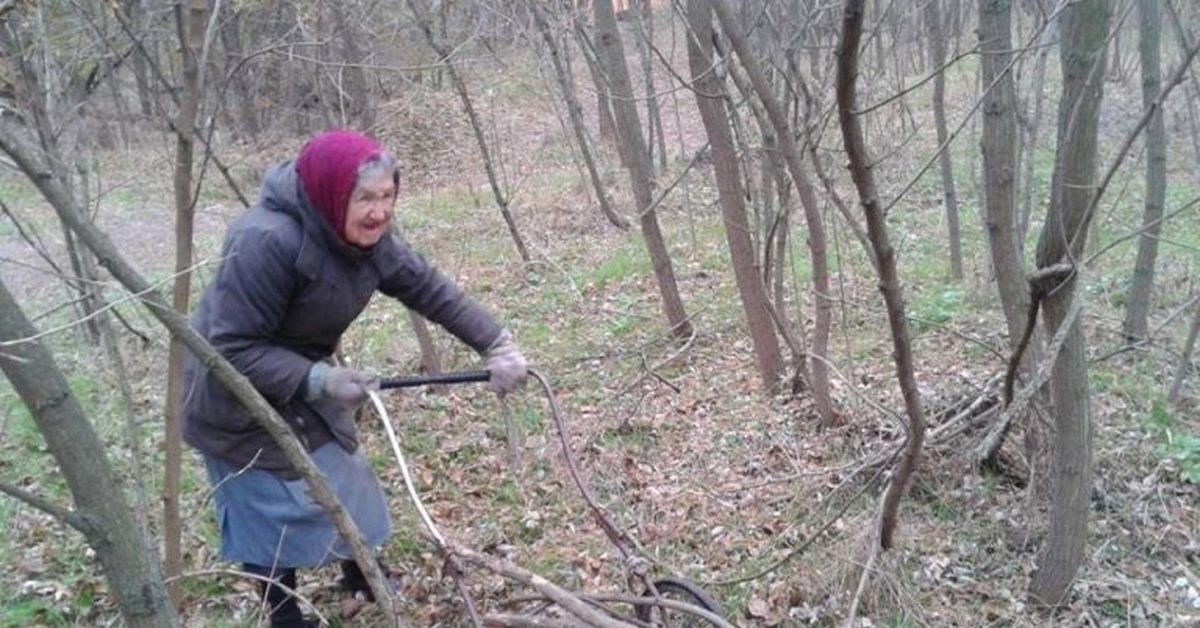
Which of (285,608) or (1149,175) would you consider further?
(1149,175)

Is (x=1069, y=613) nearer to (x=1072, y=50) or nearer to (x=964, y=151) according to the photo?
(x=1072, y=50)

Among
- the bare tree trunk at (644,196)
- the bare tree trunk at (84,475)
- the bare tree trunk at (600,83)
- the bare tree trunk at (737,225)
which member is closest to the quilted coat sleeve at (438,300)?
the bare tree trunk at (84,475)

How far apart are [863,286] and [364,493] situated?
5.79 m

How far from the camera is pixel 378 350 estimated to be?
7.36 m

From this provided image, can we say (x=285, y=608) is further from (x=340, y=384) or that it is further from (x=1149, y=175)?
(x=1149, y=175)

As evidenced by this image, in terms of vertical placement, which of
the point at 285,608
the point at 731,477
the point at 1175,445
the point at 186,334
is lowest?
the point at 1175,445

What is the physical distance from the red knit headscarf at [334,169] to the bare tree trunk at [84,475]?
1.13m

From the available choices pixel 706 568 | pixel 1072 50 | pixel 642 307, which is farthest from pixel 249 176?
pixel 1072 50

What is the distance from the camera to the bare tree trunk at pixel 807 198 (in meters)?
4.20

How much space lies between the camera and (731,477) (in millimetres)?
5133

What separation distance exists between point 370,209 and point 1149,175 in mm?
5617

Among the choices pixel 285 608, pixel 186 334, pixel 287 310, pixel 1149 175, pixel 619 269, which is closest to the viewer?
pixel 186 334

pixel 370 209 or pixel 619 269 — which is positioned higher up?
pixel 370 209

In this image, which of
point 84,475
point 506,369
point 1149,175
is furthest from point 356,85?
point 84,475
